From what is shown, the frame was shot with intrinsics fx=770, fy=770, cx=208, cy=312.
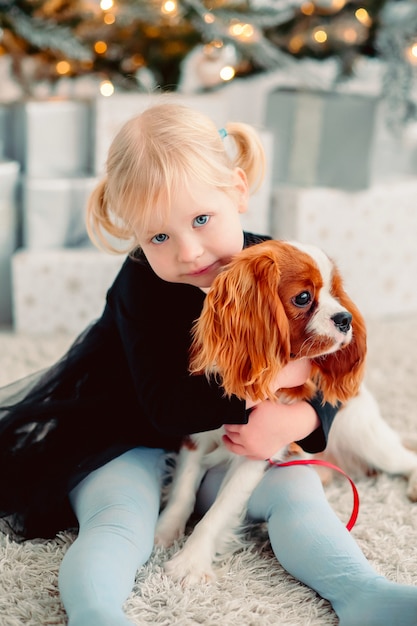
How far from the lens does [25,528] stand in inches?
51.1

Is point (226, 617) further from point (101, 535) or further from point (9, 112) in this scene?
point (9, 112)

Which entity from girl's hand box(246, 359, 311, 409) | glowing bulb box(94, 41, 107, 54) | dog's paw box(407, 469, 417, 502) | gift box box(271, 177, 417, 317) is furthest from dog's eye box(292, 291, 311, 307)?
glowing bulb box(94, 41, 107, 54)

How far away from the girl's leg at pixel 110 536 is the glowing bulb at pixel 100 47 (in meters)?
1.62

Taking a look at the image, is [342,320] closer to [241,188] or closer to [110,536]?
[241,188]

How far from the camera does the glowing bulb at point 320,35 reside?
2635 millimetres

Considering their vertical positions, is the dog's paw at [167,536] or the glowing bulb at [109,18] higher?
the glowing bulb at [109,18]

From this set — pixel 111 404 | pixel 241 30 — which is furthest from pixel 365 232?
pixel 111 404

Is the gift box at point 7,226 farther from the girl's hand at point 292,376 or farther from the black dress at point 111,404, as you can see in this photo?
the girl's hand at point 292,376

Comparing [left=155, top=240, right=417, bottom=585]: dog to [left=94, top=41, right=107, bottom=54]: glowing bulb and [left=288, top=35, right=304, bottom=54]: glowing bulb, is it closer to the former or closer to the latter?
[left=94, top=41, right=107, bottom=54]: glowing bulb

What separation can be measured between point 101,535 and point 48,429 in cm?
30

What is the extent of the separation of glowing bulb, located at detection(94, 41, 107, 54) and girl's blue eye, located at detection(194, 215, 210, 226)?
154 cm

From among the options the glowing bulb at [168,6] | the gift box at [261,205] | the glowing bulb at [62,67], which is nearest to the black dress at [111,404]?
the gift box at [261,205]

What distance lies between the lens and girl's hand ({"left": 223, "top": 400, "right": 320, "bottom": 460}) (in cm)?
123

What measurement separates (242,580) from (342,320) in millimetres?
440
